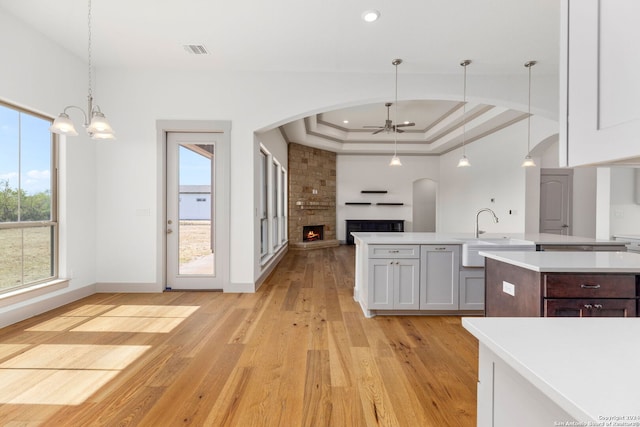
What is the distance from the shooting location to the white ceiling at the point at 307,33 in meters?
3.03

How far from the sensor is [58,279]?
3.82 metres

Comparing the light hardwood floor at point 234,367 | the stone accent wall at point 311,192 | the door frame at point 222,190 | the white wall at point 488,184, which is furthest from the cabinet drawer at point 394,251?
the stone accent wall at point 311,192

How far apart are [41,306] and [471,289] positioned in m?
4.87

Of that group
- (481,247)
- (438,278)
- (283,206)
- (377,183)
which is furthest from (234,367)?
(377,183)

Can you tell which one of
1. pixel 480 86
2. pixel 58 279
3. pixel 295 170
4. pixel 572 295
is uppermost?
pixel 480 86

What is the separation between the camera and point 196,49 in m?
3.84

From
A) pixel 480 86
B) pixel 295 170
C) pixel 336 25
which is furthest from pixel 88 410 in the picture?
pixel 295 170

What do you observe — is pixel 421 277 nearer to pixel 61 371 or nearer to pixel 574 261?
pixel 574 261

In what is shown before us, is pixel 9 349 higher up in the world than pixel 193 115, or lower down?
lower down

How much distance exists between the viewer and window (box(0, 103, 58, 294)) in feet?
10.3

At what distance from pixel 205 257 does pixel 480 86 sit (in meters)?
4.66

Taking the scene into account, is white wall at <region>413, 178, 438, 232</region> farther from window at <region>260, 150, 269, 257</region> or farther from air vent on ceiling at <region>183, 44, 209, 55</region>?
air vent on ceiling at <region>183, 44, 209, 55</region>

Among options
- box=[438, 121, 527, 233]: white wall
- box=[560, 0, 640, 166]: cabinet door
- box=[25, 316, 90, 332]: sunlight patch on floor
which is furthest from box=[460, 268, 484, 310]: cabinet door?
box=[25, 316, 90, 332]: sunlight patch on floor

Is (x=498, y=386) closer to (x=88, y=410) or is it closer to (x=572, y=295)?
(x=572, y=295)
